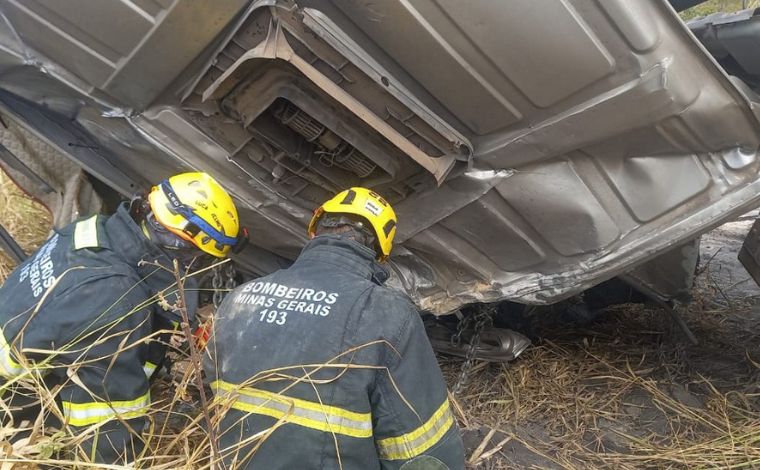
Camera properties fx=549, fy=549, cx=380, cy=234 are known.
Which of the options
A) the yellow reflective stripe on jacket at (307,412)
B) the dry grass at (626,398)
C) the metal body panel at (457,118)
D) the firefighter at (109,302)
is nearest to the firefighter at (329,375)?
the yellow reflective stripe on jacket at (307,412)

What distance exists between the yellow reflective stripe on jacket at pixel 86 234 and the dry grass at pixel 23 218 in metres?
2.24

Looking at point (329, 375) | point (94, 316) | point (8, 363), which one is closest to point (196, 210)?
point (94, 316)

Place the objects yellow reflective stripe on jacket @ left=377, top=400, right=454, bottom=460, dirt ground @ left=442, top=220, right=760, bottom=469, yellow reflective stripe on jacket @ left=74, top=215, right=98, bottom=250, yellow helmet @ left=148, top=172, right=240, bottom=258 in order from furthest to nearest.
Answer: dirt ground @ left=442, top=220, right=760, bottom=469, yellow helmet @ left=148, top=172, right=240, bottom=258, yellow reflective stripe on jacket @ left=74, top=215, right=98, bottom=250, yellow reflective stripe on jacket @ left=377, top=400, right=454, bottom=460

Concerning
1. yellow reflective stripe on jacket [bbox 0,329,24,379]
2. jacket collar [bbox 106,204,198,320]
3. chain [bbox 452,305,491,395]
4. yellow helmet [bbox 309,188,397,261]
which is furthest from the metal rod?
yellow reflective stripe on jacket [bbox 0,329,24,379]

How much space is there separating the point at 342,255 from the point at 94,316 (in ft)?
2.83

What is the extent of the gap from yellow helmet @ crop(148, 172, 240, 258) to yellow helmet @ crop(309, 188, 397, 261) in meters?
0.40

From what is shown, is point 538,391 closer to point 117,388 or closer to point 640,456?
point 640,456

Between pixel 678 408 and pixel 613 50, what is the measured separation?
6.37 ft

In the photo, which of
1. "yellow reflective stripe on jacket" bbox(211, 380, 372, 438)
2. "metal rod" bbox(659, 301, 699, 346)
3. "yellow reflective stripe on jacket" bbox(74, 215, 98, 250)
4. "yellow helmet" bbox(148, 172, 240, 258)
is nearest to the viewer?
"yellow reflective stripe on jacket" bbox(211, 380, 372, 438)

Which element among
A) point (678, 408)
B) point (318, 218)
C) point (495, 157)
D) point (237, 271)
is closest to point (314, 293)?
point (318, 218)

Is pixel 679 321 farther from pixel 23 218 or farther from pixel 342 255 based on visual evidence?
pixel 23 218

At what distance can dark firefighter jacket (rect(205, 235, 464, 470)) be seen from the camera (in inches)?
62.0

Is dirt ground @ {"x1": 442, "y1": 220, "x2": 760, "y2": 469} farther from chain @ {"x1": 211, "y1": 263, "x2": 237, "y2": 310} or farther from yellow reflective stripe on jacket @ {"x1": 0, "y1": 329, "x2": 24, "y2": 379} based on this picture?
yellow reflective stripe on jacket @ {"x1": 0, "y1": 329, "x2": 24, "y2": 379}

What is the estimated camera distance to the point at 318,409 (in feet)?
5.16
